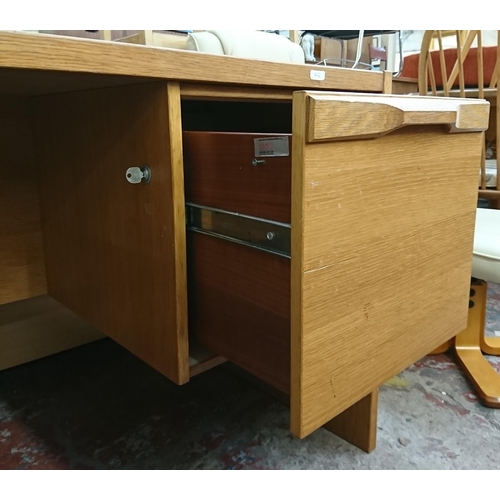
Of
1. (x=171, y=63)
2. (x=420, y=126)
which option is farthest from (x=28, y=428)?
(x=420, y=126)

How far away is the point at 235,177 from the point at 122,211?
210 millimetres

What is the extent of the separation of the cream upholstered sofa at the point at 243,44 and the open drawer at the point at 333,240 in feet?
1.55

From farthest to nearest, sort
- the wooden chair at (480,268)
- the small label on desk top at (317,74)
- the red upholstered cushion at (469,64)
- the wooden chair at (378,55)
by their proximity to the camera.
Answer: the wooden chair at (378,55)
the red upholstered cushion at (469,64)
the wooden chair at (480,268)
the small label on desk top at (317,74)

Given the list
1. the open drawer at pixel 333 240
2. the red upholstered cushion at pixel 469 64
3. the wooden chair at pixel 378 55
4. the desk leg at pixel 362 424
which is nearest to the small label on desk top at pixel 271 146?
the open drawer at pixel 333 240

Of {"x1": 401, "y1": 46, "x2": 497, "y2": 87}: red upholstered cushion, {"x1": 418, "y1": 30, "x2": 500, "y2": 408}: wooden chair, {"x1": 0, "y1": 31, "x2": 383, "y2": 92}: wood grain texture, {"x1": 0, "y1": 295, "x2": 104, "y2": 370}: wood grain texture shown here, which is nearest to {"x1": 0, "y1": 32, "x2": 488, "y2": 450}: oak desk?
{"x1": 0, "y1": 31, "x2": 383, "y2": 92}: wood grain texture

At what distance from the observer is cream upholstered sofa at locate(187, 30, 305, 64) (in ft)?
3.40

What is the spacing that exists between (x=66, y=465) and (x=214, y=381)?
0.35 metres

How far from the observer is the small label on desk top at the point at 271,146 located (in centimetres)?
51

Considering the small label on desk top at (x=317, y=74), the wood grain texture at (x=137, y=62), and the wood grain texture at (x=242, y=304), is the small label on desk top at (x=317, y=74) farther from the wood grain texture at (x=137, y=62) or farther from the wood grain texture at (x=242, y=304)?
the wood grain texture at (x=242, y=304)

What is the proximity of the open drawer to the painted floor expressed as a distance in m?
0.27

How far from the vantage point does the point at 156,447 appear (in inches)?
34.3

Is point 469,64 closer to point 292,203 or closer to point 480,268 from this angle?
point 480,268
